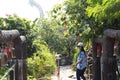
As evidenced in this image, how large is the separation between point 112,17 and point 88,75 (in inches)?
255

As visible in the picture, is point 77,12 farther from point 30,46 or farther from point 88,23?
point 30,46

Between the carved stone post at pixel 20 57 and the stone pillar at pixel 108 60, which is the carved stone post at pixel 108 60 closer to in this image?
the stone pillar at pixel 108 60

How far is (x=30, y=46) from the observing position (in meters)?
15.3

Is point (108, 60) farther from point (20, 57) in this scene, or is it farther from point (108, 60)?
point (20, 57)

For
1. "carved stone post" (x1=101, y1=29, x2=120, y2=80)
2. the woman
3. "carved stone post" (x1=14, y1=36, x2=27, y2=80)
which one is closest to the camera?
"carved stone post" (x1=101, y1=29, x2=120, y2=80)

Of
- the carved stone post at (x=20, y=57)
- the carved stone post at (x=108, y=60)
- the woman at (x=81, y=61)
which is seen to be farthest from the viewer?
the woman at (x=81, y=61)

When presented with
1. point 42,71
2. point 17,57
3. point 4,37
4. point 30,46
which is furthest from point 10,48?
point 42,71

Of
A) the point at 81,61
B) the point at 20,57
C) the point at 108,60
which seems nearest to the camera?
the point at 108,60

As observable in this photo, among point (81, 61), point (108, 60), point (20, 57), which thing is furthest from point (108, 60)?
point (20, 57)

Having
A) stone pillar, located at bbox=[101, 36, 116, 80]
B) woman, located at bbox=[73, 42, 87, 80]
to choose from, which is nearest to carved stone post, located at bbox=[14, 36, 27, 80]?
woman, located at bbox=[73, 42, 87, 80]

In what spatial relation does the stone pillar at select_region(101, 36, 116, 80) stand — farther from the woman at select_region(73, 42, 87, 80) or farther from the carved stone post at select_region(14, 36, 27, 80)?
the carved stone post at select_region(14, 36, 27, 80)

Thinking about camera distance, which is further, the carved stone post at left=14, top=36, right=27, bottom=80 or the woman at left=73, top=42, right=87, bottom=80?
the woman at left=73, top=42, right=87, bottom=80

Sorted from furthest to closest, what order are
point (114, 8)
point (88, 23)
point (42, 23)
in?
1. point (42, 23)
2. point (88, 23)
3. point (114, 8)

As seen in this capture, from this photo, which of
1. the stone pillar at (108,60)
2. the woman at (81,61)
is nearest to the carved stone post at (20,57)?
the woman at (81,61)
